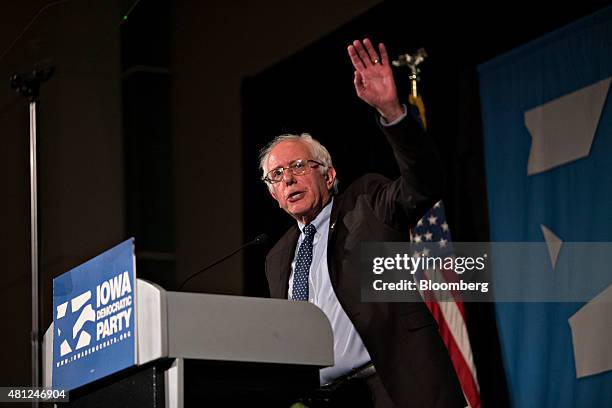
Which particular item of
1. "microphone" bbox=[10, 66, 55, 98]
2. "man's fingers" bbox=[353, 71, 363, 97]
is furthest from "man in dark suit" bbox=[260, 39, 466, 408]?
"microphone" bbox=[10, 66, 55, 98]

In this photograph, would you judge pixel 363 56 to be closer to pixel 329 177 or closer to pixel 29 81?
pixel 329 177

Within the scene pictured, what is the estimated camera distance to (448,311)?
5590mm

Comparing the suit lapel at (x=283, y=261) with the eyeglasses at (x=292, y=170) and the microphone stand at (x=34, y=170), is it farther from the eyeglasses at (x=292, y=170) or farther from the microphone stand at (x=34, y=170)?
the microphone stand at (x=34, y=170)

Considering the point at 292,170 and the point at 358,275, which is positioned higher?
the point at 292,170

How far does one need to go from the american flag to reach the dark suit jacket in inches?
101

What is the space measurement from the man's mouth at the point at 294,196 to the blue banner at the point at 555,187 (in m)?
2.27

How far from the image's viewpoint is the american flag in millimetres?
5426

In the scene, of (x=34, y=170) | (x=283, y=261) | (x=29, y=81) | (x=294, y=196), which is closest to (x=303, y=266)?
(x=283, y=261)

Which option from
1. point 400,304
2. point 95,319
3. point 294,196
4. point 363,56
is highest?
point 363,56

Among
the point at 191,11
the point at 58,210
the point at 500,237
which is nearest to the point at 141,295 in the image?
the point at 500,237

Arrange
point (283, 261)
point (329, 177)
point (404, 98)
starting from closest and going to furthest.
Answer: point (283, 261) < point (329, 177) < point (404, 98)

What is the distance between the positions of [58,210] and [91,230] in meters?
0.28

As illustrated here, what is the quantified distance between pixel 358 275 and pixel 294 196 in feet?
1.46

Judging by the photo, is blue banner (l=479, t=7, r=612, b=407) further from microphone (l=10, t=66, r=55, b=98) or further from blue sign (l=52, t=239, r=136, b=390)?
blue sign (l=52, t=239, r=136, b=390)
